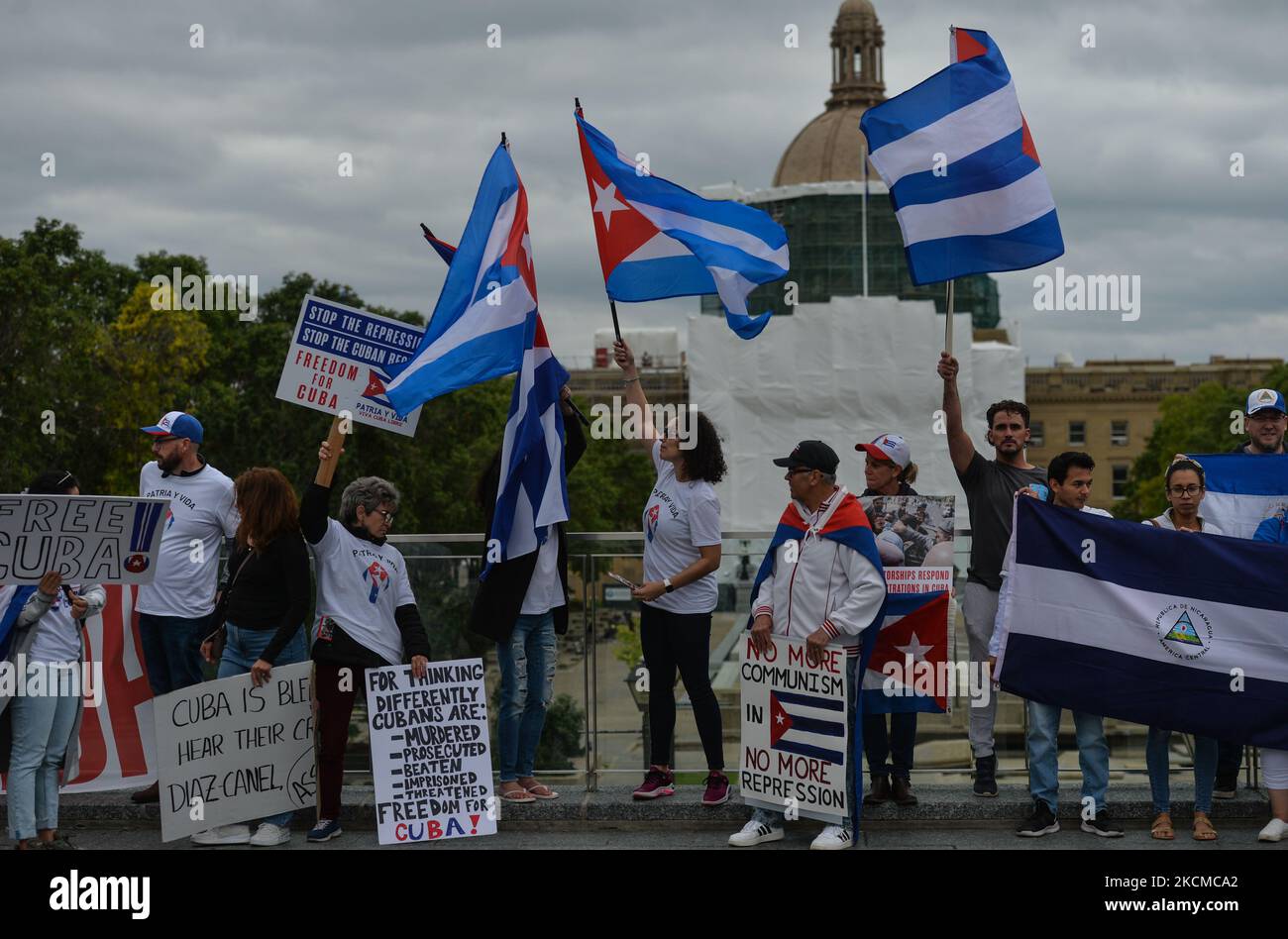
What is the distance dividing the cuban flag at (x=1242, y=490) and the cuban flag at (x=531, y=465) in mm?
3518

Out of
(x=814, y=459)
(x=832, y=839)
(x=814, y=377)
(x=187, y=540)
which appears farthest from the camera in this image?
(x=814, y=377)

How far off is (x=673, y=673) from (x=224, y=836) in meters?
2.48

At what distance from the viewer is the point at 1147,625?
7645 millimetres

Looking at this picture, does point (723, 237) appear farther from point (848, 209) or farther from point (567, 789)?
point (848, 209)

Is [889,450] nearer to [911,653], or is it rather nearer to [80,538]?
[911,653]

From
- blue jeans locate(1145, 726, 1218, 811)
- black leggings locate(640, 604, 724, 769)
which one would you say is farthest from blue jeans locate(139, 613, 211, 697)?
blue jeans locate(1145, 726, 1218, 811)

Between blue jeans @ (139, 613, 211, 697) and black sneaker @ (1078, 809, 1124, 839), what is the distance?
4.82 metres

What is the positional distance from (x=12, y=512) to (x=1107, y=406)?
109m

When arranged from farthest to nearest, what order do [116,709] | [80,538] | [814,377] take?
[814,377]
[116,709]
[80,538]

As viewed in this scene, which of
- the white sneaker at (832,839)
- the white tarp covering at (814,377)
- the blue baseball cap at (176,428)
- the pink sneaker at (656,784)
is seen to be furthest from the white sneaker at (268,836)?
the white tarp covering at (814,377)

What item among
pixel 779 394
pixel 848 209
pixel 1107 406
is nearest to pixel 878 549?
pixel 779 394

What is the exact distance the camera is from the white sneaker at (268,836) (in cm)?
758

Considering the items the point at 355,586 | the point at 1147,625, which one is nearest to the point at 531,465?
the point at 355,586

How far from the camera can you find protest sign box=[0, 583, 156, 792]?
339 inches
